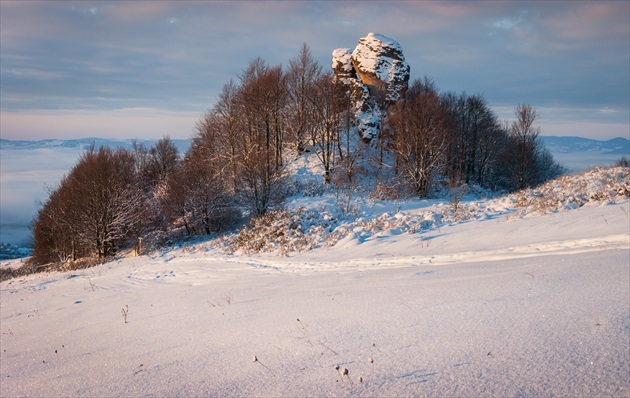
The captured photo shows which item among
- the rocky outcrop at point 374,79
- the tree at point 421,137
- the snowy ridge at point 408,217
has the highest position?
the rocky outcrop at point 374,79

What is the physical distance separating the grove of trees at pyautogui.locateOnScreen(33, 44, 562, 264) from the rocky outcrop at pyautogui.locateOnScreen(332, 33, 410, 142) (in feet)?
4.26

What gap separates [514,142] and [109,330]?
47393mm

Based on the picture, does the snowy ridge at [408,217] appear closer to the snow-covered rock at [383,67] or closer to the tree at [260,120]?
the tree at [260,120]

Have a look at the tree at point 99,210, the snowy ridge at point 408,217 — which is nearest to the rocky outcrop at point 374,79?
the snowy ridge at point 408,217

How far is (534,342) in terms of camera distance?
324 cm

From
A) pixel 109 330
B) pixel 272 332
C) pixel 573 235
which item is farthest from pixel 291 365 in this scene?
pixel 573 235

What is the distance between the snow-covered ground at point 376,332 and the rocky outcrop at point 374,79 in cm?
2864

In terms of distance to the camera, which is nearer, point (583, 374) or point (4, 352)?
point (583, 374)

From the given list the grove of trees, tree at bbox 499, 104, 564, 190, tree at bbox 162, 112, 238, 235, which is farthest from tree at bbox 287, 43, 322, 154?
tree at bbox 499, 104, 564, 190

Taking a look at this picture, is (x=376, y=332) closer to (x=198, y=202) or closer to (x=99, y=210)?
(x=198, y=202)

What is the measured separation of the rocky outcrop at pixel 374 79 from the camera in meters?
37.1

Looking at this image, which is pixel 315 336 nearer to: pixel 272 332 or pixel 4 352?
pixel 272 332

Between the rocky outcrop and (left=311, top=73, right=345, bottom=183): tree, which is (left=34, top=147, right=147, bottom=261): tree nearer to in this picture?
(left=311, top=73, right=345, bottom=183): tree

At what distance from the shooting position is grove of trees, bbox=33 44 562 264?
25359mm
